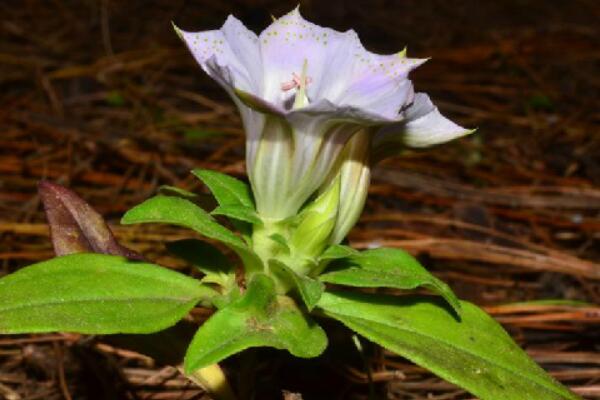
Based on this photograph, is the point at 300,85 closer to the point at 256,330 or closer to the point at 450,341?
the point at 256,330

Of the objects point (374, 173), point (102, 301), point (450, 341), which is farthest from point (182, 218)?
point (374, 173)

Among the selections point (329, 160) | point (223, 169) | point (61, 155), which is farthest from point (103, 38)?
point (329, 160)

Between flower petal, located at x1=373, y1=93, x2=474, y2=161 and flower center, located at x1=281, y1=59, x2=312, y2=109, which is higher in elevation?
flower center, located at x1=281, y1=59, x2=312, y2=109

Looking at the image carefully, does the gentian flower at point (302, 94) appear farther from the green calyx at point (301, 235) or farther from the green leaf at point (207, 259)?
the green leaf at point (207, 259)

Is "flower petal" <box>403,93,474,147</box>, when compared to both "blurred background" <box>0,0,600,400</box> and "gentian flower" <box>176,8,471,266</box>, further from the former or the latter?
"blurred background" <box>0,0,600,400</box>

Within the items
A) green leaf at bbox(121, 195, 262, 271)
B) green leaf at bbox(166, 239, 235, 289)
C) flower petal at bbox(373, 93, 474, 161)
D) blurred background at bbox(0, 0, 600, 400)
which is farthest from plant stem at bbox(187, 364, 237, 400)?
flower petal at bbox(373, 93, 474, 161)
